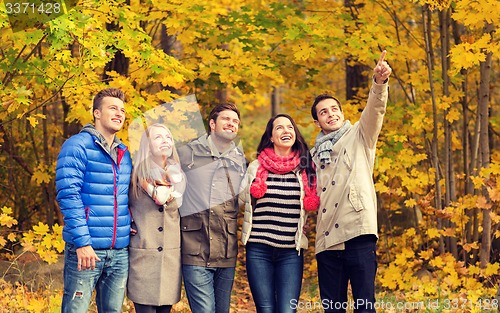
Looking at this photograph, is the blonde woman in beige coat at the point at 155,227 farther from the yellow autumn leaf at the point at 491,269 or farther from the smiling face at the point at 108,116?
the yellow autumn leaf at the point at 491,269

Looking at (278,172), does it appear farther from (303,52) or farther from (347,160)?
(303,52)

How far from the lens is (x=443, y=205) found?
734cm

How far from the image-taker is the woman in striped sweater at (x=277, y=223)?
13.4ft

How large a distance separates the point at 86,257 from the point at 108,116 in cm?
89

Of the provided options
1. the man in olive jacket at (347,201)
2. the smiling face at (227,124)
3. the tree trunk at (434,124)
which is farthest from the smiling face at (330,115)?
the tree trunk at (434,124)

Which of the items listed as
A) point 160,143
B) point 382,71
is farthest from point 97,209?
point 382,71

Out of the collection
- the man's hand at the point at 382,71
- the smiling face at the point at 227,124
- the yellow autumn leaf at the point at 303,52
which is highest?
the yellow autumn leaf at the point at 303,52

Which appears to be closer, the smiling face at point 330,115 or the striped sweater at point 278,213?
the striped sweater at point 278,213

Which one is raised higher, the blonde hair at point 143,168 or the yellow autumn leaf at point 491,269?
the blonde hair at point 143,168

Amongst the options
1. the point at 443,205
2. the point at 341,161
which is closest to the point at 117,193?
the point at 341,161

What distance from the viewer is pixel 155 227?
13.3 feet

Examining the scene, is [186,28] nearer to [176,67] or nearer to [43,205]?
[176,67]

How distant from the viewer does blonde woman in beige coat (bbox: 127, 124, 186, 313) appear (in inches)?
158

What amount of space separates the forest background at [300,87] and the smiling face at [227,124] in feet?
4.68
